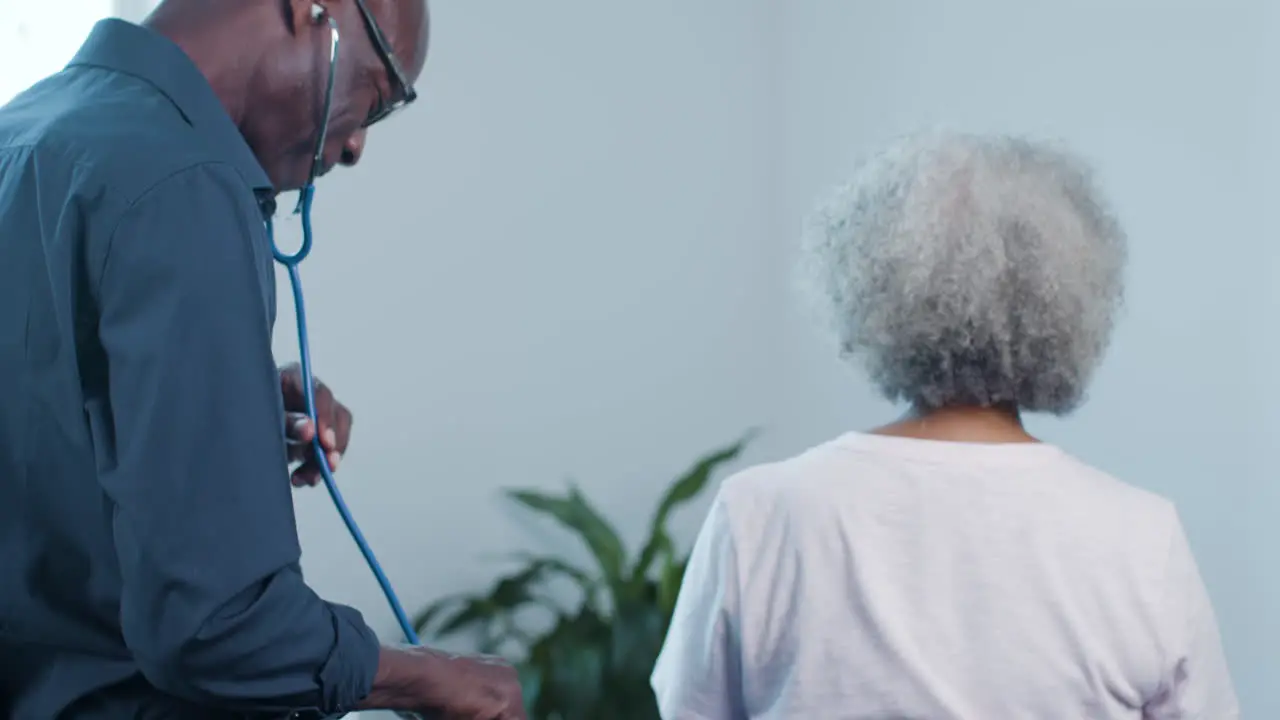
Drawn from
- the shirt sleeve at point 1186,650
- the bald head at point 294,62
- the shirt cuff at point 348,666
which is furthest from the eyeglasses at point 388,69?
the shirt sleeve at point 1186,650

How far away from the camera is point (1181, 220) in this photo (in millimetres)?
2297

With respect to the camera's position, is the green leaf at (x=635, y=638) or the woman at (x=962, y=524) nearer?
the woman at (x=962, y=524)

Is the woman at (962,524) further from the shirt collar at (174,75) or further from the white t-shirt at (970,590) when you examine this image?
the shirt collar at (174,75)

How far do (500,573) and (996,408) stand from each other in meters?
1.38

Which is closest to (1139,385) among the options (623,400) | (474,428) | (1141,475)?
(1141,475)

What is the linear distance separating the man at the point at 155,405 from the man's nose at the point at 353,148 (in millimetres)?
106

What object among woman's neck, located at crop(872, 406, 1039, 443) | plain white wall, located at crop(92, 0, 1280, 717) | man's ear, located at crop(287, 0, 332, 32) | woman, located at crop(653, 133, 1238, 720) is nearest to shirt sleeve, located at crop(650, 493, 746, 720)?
woman, located at crop(653, 133, 1238, 720)

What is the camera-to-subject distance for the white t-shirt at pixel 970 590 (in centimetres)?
124

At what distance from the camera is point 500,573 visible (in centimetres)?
255

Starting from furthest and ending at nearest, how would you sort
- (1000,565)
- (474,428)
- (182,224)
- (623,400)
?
(623,400), (474,428), (1000,565), (182,224)

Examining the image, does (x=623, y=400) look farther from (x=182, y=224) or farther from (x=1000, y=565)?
(x=182, y=224)

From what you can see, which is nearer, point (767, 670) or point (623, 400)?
point (767, 670)

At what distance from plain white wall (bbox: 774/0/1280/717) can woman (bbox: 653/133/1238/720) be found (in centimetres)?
98

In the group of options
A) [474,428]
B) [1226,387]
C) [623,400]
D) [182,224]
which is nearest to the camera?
[182,224]
